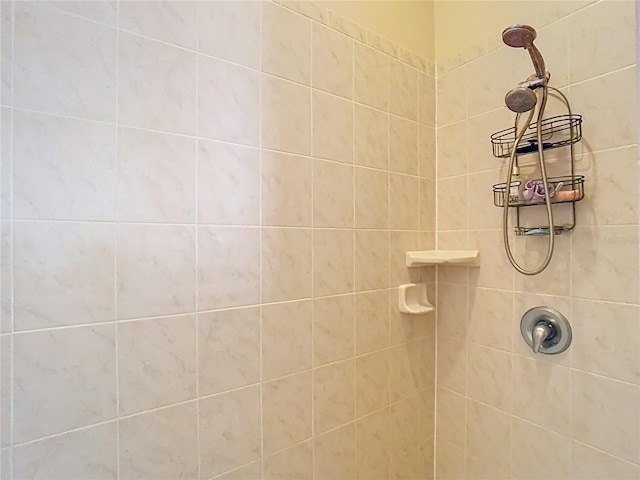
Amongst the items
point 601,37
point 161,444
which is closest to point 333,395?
point 161,444

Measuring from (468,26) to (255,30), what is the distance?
0.96 meters

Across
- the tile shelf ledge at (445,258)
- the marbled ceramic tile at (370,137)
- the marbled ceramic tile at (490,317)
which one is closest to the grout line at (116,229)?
the marbled ceramic tile at (370,137)

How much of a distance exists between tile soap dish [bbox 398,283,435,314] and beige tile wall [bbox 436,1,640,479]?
10 centimetres

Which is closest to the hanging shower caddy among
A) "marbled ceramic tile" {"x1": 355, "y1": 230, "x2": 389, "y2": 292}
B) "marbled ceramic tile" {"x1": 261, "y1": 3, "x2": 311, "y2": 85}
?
"marbled ceramic tile" {"x1": 355, "y1": 230, "x2": 389, "y2": 292}

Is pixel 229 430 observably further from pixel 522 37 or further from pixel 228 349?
pixel 522 37

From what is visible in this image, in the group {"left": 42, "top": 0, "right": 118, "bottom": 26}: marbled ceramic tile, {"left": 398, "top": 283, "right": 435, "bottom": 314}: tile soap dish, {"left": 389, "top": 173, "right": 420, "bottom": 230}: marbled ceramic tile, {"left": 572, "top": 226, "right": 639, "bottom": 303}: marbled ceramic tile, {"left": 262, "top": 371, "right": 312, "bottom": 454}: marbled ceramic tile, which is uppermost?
{"left": 42, "top": 0, "right": 118, "bottom": 26}: marbled ceramic tile

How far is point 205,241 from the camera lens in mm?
1042

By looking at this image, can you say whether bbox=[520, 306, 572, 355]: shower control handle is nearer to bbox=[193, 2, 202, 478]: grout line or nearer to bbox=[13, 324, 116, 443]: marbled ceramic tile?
bbox=[193, 2, 202, 478]: grout line

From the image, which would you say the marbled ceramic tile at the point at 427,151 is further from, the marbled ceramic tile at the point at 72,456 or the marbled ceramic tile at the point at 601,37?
the marbled ceramic tile at the point at 72,456

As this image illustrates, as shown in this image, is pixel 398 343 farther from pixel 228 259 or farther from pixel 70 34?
pixel 70 34

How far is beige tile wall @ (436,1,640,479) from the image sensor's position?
109 centimetres

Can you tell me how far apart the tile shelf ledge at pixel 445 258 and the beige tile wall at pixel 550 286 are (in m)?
0.04

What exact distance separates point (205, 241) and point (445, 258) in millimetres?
919

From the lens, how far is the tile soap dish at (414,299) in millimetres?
1503
